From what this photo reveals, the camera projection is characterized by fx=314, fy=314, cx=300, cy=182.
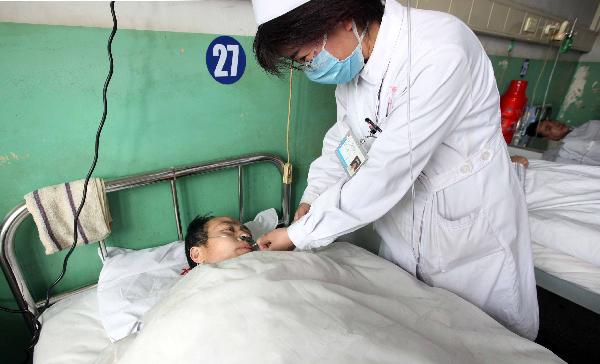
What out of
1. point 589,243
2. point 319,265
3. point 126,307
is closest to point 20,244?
point 126,307

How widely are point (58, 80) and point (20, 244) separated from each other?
630 mm

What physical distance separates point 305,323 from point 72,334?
35.3 inches

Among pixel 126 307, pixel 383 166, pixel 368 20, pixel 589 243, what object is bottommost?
pixel 126 307

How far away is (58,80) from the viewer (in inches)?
42.6

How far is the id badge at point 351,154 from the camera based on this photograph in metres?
1.09

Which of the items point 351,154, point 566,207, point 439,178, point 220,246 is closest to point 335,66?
point 351,154

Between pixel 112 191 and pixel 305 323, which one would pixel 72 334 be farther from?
pixel 305 323

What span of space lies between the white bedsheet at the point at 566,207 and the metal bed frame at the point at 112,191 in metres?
1.47

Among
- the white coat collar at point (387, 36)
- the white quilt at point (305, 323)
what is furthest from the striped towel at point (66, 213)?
the white coat collar at point (387, 36)

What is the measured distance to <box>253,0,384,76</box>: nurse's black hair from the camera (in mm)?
801

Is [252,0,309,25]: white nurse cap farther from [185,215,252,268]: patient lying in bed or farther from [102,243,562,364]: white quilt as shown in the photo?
[185,215,252,268]: patient lying in bed

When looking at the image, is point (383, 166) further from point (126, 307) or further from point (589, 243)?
point (589, 243)

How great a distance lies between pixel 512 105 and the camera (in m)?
2.70

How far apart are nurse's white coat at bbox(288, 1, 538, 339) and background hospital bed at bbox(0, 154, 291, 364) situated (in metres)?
0.65
